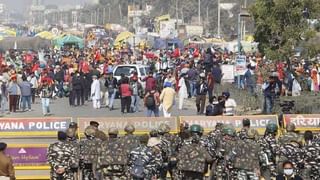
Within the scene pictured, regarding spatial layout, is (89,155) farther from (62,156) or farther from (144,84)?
(144,84)

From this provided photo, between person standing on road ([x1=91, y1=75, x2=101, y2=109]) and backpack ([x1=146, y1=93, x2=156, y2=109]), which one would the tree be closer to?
backpack ([x1=146, y1=93, x2=156, y2=109])

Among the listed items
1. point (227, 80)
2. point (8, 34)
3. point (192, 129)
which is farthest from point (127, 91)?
point (8, 34)

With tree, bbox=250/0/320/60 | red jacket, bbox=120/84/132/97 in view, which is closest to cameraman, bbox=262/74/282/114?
tree, bbox=250/0/320/60

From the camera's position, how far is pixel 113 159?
15336 millimetres

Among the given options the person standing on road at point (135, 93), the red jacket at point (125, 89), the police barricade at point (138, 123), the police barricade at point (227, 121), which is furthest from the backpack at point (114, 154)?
the person standing on road at point (135, 93)

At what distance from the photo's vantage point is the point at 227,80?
132 ft

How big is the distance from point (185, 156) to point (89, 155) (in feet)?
6.03

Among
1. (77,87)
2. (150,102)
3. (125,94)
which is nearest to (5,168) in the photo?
(150,102)

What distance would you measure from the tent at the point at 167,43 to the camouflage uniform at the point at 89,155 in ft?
158

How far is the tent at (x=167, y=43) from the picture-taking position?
65.1 metres

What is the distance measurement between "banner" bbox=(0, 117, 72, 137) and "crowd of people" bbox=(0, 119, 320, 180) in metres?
2.73

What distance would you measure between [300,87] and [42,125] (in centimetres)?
1645

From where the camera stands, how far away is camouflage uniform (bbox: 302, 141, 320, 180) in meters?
15.3

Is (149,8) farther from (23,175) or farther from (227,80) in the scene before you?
(23,175)
